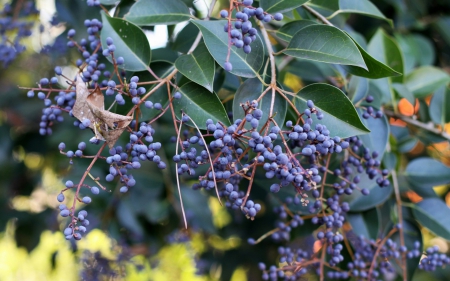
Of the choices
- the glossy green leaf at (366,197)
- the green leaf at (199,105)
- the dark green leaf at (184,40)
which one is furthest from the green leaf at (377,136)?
the dark green leaf at (184,40)

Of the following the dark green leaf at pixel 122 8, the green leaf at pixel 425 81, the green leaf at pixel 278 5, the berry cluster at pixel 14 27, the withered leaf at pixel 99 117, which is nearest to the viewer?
the withered leaf at pixel 99 117

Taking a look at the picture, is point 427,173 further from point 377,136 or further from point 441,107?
point 377,136

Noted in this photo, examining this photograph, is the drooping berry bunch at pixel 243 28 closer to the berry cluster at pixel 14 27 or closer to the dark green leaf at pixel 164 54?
the dark green leaf at pixel 164 54

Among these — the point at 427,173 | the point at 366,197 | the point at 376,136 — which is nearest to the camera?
the point at 376,136

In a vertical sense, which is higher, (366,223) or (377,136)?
(377,136)

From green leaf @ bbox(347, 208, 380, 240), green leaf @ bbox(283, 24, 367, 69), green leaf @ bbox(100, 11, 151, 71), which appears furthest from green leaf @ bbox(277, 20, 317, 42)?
green leaf @ bbox(347, 208, 380, 240)

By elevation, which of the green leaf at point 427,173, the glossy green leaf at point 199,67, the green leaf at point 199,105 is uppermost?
the glossy green leaf at point 199,67

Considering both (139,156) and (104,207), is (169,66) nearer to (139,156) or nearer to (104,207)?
(139,156)

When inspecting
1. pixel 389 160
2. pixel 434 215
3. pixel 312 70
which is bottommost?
pixel 434 215

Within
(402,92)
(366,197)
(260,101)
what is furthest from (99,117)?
(402,92)
